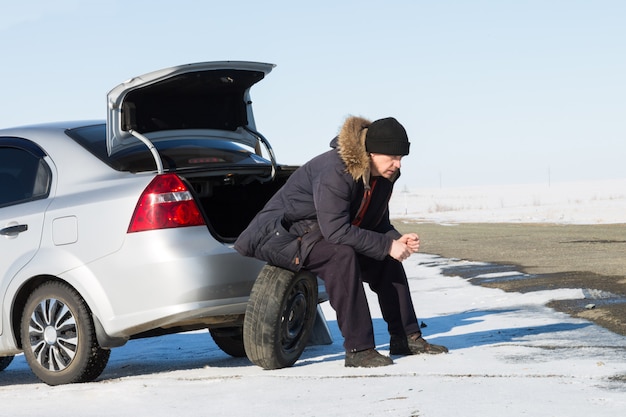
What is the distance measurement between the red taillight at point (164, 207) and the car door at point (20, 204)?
0.83 meters

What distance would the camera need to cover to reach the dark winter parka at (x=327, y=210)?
21.8 feet

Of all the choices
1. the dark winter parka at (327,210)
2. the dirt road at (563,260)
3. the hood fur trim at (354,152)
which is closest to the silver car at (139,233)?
the dark winter parka at (327,210)

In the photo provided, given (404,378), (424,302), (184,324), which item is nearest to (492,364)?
(404,378)

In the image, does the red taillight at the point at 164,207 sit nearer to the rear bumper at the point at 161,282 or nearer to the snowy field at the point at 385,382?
the rear bumper at the point at 161,282

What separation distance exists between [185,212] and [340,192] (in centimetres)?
95

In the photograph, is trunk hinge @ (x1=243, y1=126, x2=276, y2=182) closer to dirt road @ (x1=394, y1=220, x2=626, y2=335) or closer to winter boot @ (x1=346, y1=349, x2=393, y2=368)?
winter boot @ (x1=346, y1=349, x2=393, y2=368)

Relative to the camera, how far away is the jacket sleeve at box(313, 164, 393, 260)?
261 inches

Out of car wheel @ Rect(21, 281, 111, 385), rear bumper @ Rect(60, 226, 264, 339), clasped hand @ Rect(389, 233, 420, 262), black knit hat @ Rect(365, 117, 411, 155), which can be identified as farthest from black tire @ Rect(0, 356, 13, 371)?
black knit hat @ Rect(365, 117, 411, 155)

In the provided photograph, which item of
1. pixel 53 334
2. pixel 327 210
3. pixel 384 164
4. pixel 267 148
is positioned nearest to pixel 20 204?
pixel 53 334

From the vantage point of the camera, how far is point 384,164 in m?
6.79

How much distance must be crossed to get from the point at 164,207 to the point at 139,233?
0.70ft

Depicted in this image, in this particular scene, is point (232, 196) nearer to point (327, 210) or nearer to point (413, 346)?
point (327, 210)

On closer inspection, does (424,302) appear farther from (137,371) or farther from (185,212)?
(185,212)

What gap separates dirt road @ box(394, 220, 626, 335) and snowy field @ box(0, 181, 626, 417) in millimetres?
697
